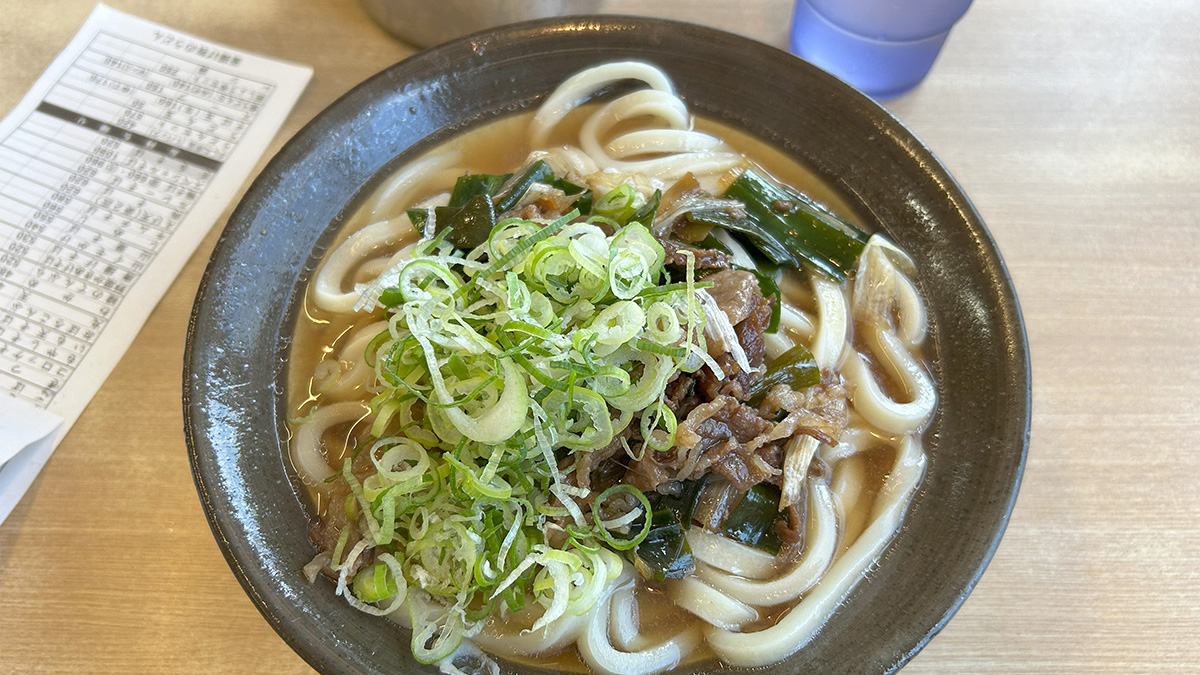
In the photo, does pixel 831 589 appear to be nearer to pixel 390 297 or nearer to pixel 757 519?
pixel 757 519

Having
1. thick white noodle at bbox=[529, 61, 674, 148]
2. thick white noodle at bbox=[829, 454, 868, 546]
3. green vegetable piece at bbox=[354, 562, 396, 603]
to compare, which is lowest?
green vegetable piece at bbox=[354, 562, 396, 603]

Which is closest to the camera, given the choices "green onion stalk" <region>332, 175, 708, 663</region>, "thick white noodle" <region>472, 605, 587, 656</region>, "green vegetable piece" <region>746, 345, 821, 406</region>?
"green onion stalk" <region>332, 175, 708, 663</region>

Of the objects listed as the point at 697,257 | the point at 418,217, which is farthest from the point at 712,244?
the point at 418,217

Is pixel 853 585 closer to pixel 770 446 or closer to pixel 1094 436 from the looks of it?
pixel 770 446

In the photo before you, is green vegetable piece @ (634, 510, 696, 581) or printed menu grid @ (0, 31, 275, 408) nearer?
green vegetable piece @ (634, 510, 696, 581)

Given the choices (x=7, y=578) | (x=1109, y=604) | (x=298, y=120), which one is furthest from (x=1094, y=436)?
(x=7, y=578)

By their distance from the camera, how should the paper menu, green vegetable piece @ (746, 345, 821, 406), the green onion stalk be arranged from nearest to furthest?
1. the green onion stalk
2. green vegetable piece @ (746, 345, 821, 406)
3. the paper menu

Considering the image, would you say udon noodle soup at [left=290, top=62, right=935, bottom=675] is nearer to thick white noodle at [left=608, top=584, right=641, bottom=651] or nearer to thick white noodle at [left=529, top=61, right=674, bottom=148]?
thick white noodle at [left=608, top=584, right=641, bottom=651]

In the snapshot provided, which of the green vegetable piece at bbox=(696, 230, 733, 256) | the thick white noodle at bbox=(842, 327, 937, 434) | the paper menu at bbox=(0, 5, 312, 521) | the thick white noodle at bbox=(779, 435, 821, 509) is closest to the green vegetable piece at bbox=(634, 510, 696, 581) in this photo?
the thick white noodle at bbox=(779, 435, 821, 509)
